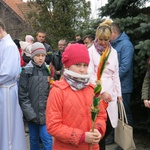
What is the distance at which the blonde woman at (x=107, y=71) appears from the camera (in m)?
3.52

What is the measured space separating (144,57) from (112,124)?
123 centimetres

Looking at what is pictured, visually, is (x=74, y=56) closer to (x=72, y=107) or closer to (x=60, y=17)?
(x=72, y=107)

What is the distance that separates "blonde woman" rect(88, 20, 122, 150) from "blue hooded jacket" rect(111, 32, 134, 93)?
1.99 feet

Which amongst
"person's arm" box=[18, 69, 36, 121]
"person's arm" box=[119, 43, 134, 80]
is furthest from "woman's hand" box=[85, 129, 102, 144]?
"person's arm" box=[119, 43, 134, 80]

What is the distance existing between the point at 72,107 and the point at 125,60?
219 cm

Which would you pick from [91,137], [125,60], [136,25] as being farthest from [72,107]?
[136,25]

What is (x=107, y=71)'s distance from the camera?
3.71 metres

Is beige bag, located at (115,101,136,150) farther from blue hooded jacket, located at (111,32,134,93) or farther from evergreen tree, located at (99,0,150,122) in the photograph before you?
evergreen tree, located at (99,0,150,122)

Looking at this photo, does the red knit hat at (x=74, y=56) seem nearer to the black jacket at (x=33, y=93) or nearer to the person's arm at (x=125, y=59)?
the black jacket at (x=33, y=93)

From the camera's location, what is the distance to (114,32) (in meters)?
4.44

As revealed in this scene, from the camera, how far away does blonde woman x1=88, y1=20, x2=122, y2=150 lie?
352cm

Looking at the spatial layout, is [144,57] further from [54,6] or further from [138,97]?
[54,6]

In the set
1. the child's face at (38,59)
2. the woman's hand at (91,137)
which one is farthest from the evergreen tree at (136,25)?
the woman's hand at (91,137)

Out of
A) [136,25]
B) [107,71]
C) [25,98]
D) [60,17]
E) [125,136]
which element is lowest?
[125,136]
